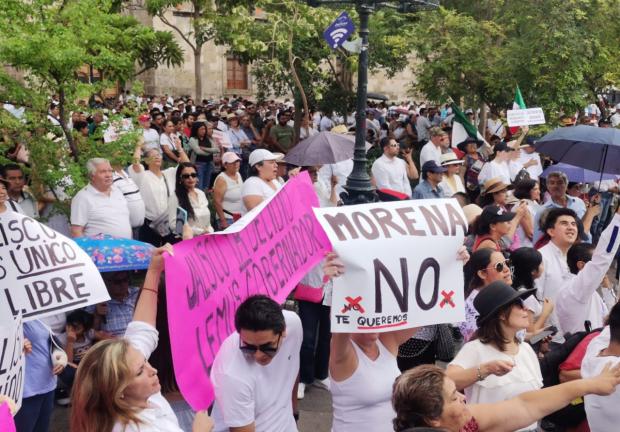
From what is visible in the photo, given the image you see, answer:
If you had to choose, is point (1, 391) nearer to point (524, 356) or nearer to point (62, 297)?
point (62, 297)

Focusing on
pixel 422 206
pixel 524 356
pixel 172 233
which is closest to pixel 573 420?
pixel 524 356

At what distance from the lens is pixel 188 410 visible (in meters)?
3.58

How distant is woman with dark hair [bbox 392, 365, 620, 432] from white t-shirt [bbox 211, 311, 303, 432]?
2.47 ft

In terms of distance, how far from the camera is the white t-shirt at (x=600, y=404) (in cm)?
344

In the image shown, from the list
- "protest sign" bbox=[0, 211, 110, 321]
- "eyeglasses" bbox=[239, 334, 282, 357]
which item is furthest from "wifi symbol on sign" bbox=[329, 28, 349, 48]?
"eyeglasses" bbox=[239, 334, 282, 357]

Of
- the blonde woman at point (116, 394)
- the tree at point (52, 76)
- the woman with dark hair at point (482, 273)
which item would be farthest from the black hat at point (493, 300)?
the tree at point (52, 76)

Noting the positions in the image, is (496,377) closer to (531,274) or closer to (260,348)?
(260,348)

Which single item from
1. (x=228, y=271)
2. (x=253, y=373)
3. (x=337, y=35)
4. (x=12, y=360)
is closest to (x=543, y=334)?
(x=228, y=271)

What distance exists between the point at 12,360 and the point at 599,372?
8.45ft

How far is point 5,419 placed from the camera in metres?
2.66

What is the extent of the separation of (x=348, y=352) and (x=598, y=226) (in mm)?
8123

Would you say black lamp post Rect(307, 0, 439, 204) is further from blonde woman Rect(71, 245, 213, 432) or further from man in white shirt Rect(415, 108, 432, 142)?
man in white shirt Rect(415, 108, 432, 142)

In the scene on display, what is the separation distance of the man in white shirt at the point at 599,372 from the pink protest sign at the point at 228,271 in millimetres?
1493

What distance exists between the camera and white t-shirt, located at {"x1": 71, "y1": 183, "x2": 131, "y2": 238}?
6.36 meters
